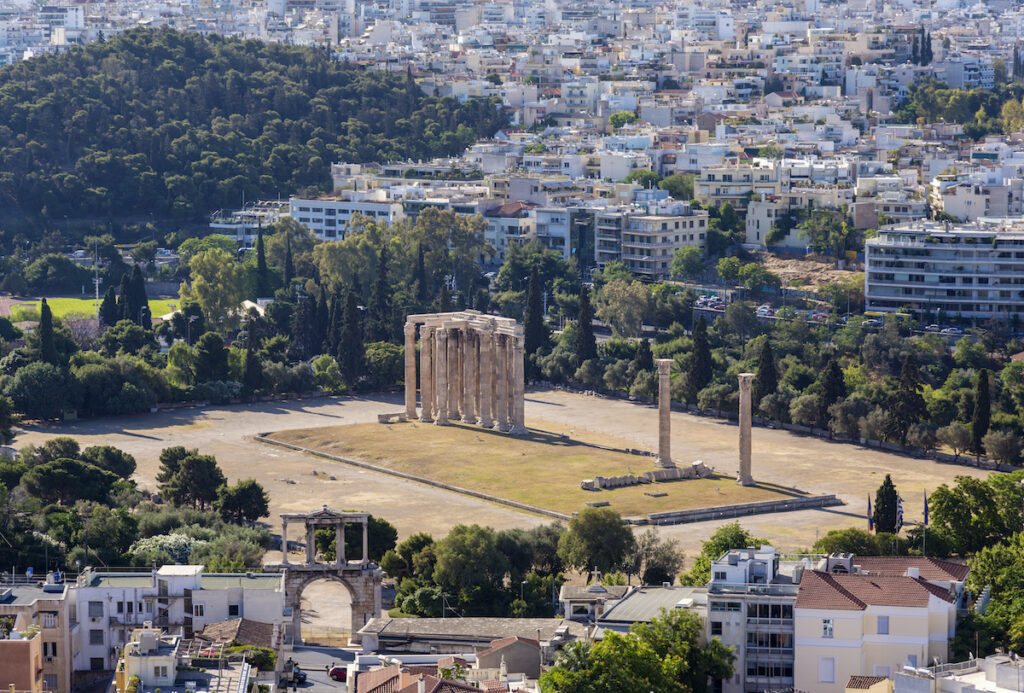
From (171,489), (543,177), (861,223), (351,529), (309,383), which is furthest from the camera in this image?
(543,177)

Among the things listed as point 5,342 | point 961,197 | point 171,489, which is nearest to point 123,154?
point 5,342

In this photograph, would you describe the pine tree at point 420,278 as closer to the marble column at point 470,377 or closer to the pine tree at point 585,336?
the pine tree at point 585,336

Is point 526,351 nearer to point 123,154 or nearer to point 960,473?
point 960,473

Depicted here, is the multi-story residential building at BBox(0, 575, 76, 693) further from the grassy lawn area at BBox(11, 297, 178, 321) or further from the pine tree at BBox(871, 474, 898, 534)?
the grassy lawn area at BBox(11, 297, 178, 321)

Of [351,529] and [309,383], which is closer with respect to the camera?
[351,529]

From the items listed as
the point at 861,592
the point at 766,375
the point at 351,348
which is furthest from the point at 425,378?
the point at 861,592

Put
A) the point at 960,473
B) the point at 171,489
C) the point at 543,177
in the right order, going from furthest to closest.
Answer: the point at 543,177
the point at 960,473
the point at 171,489

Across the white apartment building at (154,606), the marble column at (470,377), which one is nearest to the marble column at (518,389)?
the marble column at (470,377)
